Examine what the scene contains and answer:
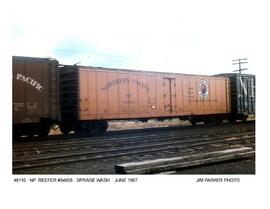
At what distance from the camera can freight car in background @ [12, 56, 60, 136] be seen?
45.2 feet

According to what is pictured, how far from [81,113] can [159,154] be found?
6.28 meters

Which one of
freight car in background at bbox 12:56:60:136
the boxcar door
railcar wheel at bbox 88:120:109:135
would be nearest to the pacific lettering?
freight car in background at bbox 12:56:60:136

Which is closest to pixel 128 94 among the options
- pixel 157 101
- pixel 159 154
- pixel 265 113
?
pixel 157 101

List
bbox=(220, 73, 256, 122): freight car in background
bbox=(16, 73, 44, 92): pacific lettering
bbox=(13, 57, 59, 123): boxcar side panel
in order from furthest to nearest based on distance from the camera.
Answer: bbox=(220, 73, 256, 122): freight car in background < bbox=(16, 73, 44, 92): pacific lettering < bbox=(13, 57, 59, 123): boxcar side panel

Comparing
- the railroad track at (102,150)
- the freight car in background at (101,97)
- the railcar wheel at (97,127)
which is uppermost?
the freight car in background at (101,97)

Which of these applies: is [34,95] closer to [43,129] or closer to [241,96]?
[43,129]

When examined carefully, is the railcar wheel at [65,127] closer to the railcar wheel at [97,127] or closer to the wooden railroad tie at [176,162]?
the railcar wheel at [97,127]

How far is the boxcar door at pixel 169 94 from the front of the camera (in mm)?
19406

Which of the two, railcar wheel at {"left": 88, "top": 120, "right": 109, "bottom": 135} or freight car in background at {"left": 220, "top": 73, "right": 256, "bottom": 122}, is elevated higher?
freight car in background at {"left": 220, "top": 73, "right": 256, "bottom": 122}

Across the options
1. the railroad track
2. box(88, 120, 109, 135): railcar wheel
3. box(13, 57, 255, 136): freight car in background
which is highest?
box(13, 57, 255, 136): freight car in background

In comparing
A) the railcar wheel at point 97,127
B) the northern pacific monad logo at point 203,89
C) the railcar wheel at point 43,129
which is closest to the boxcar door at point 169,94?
the northern pacific monad logo at point 203,89

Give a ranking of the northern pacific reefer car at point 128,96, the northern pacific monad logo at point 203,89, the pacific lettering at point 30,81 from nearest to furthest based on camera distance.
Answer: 1. the pacific lettering at point 30,81
2. the northern pacific reefer car at point 128,96
3. the northern pacific monad logo at point 203,89

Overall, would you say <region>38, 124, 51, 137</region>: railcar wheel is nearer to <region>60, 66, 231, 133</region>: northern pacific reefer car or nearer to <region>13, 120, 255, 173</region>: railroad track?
<region>60, 66, 231, 133</region>: northern pacific reefer car

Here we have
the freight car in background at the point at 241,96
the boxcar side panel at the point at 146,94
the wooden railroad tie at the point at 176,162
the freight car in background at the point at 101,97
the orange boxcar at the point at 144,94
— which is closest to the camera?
the wooden railroad tie at the point at 176,162
